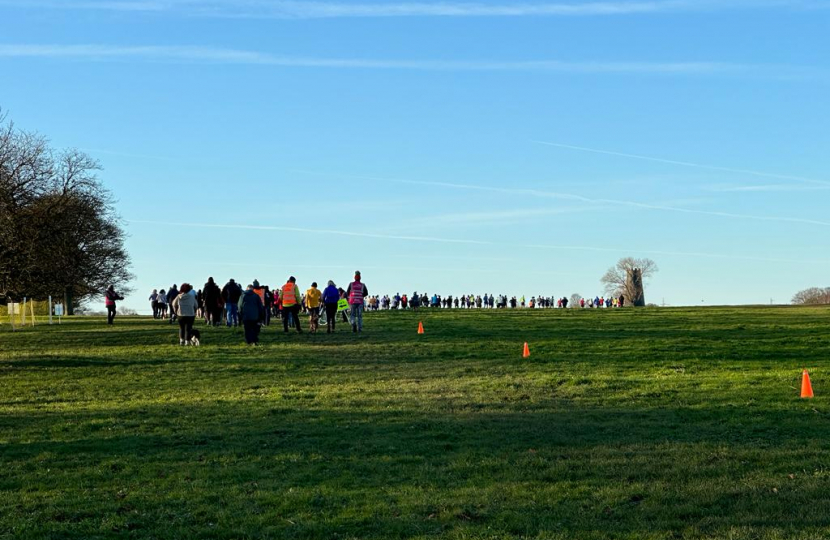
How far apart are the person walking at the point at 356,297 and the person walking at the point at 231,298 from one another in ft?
21.5

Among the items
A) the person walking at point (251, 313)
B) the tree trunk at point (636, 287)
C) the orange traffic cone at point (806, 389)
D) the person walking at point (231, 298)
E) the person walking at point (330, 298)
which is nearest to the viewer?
the orange traffic cone at point (806, 389)

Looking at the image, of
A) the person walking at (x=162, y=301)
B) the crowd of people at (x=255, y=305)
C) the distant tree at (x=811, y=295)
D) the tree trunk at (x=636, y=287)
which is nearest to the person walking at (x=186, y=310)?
the crowd of people at (x=255, y=305)

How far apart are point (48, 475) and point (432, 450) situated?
4635 mm

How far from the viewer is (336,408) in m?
17.2

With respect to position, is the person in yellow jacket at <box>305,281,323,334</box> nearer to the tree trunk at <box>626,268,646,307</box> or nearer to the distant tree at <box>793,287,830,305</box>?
the tree trunk at <box>626,268,646,307</box>

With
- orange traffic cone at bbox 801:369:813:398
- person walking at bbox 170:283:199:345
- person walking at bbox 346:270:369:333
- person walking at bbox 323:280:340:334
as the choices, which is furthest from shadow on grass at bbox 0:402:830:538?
person walking at bbox 323:280:340:334

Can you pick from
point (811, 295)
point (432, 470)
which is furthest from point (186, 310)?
point (811, 295)

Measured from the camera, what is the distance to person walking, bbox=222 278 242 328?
42375 millimetres

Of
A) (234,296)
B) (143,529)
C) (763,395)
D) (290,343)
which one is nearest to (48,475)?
(143,529)

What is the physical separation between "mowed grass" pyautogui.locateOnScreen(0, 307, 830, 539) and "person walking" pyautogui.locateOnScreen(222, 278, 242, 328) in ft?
49.9

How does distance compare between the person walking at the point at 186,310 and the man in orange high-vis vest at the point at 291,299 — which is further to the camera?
the man in orange high-vis vest at the point at 291,299

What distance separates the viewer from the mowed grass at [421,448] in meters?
9.12

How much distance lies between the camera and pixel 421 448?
12914mm

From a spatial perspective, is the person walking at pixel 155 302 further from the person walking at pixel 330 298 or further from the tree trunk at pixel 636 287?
the tree trunk at pixel 636 287
